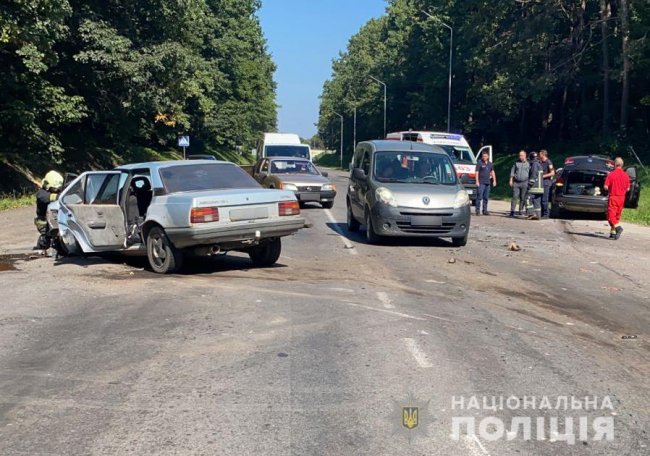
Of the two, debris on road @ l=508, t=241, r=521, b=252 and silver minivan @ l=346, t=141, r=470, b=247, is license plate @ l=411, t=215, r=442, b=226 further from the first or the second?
debris on road @ l=508, t=241, r=521, b=252

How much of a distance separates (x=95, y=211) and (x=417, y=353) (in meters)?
6.11

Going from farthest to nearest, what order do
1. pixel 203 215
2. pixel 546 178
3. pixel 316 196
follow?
pixel 316 196 < pixel 546 178 < pixel 203 215

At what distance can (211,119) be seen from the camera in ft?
190

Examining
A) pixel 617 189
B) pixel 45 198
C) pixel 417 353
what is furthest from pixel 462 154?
pixel 417 353

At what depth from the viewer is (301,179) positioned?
2116cm

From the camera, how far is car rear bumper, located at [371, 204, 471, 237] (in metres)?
Answer: 12.6

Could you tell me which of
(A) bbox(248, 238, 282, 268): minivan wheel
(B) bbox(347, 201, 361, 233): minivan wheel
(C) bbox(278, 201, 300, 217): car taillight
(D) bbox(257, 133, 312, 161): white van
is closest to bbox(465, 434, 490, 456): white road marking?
(C) bbox(278, 201, 300, 217): car taillight

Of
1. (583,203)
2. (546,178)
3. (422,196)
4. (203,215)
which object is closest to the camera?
(203,215)

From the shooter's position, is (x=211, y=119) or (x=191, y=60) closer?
(x=191, y=60)

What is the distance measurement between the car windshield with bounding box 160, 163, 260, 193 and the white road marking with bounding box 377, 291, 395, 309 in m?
2.83

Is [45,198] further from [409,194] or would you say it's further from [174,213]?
[409,194]

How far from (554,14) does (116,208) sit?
30.4 metres

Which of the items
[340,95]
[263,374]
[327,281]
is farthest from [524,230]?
[340,95]

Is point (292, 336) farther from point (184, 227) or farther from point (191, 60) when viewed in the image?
point (191, 60)
